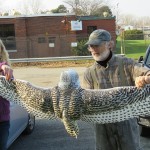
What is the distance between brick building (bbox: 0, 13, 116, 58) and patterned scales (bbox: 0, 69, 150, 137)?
89.9 ft

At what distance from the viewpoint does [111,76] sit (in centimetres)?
399

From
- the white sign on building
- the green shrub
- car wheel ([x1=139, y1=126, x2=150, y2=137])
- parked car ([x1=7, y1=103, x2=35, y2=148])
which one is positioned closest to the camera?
parked car ([x1=7, y1=103, x2=35, y2=148])

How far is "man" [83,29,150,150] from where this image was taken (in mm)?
3844

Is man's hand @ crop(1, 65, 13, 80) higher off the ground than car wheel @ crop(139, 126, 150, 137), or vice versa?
man's hand @ crop(1, 65, 13, 80)

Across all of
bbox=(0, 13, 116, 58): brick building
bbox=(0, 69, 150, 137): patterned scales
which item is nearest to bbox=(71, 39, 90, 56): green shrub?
bbox=(0, 13, 116, 58): brick building

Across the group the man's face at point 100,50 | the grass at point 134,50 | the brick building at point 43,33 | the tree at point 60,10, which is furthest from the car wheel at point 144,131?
the tree at point 60,10

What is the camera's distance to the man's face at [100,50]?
3.82m

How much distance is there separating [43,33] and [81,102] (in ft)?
103

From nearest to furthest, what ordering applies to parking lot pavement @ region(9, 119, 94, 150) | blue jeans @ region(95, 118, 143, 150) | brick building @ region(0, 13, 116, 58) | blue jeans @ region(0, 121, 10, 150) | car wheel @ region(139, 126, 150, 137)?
blue jeans @ region(95, 118, 143, 150)
blue jeans @ region(0, 121, 10, 150)
car wheel @ region(139, 126, 150, 137)
parking lot pavement @ region(9, 119, 94, 150)
brick building @ region(0, 13, 116, 58)

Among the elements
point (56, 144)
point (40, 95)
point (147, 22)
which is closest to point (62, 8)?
point (56, 144)

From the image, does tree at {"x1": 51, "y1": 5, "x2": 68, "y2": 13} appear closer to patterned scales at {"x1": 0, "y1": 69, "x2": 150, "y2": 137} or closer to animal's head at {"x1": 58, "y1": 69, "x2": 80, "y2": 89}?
patterned scales at {"x1": 0, "y1": 69, "x2": 150, "y2": 137}

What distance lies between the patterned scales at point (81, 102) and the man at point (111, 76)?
426 mm

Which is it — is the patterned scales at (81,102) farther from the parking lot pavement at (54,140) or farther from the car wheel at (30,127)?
the car wheel at (30,127)

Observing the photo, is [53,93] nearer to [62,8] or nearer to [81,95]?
[81,95]
